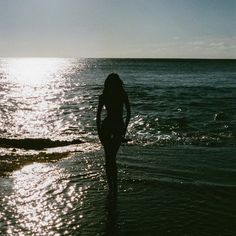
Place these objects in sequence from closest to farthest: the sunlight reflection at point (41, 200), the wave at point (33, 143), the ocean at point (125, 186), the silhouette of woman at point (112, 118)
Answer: the sunlight reflection at point (41, 200)
the ocean at point (125, 186)
the silhouette of woman at point (112, 118)
the wave at point (33, 143)

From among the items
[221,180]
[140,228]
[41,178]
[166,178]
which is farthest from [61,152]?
[140,228]

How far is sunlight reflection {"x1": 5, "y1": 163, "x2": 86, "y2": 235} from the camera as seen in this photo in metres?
6.39

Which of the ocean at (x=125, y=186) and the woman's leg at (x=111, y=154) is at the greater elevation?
the woman's leg at (x=111, y=154)

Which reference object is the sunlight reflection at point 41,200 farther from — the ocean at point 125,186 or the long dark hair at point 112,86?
the long dark hair at point 112,86

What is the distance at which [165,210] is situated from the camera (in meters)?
7.17

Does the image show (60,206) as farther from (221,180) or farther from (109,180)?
(221,180)

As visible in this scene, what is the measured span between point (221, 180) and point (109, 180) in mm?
2833

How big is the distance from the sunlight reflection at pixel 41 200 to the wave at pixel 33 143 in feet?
14.6

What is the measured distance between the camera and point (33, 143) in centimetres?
1497

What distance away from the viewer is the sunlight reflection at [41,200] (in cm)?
639

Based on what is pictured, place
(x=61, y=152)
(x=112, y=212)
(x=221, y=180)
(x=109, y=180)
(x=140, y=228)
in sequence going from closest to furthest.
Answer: (x=140, y=228) < (x=112, y=212) < (x=109, y=180) < (x=221, y=180) < (x=61, y=152)

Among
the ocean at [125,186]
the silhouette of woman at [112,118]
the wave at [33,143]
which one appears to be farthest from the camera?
the wave at [33,143]

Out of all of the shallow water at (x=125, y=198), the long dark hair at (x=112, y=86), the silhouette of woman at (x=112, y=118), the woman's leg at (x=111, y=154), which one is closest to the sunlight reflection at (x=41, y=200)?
the shallow water at (x=125, y=198)

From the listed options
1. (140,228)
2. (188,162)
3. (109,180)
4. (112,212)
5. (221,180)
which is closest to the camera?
(140,228)
